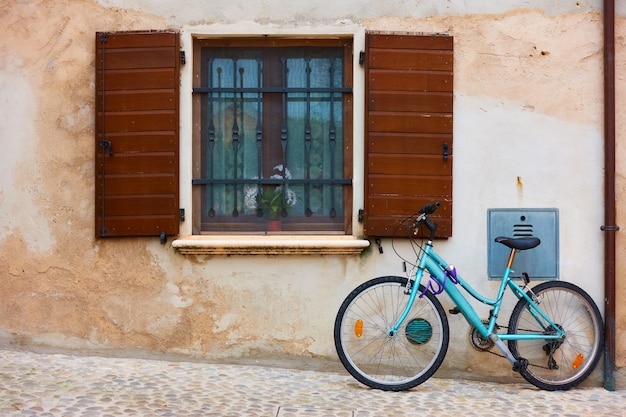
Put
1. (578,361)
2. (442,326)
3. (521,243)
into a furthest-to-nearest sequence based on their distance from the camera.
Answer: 1. (578,361)
2. (521,243)
3. (442,326)

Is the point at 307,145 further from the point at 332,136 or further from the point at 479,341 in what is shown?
the point at 479,341

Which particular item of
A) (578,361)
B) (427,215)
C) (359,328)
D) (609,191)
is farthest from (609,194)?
(359,328)

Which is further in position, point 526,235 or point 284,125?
point 284,125

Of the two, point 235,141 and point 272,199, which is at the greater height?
point 235,141

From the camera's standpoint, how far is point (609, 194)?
5680 mm

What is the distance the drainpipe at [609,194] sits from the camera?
565 cm

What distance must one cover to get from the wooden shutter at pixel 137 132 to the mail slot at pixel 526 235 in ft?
7.69

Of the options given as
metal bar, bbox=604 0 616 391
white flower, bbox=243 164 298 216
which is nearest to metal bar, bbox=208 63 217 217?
white flower, bbox=243 164 298 216

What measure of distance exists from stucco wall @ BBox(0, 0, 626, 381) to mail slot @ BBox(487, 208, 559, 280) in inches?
2.5

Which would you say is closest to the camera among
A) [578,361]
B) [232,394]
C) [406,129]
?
[232,394]

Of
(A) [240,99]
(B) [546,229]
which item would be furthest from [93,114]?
(B) [546,229]

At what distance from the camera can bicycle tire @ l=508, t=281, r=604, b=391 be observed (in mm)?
5570

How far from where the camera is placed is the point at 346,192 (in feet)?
19.6

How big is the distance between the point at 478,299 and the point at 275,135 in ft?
6.41
